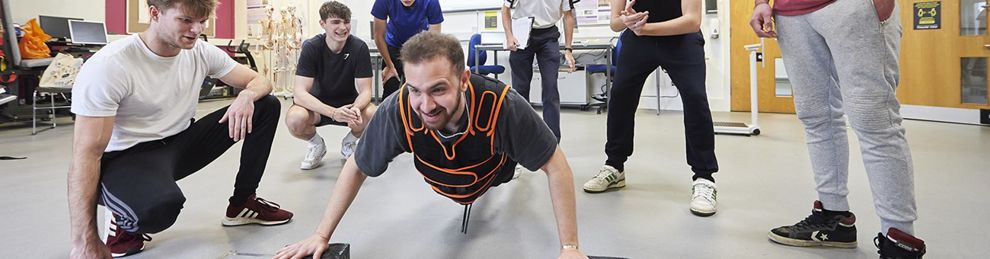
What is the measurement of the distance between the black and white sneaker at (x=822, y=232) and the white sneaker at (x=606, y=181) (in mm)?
704

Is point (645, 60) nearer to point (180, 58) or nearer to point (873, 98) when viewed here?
point (873, 98)

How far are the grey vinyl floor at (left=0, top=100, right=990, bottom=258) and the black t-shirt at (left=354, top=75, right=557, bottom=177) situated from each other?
0.34m

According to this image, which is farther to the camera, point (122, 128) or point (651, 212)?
point (651, 212)

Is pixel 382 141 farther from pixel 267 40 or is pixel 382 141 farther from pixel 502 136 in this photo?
pixel 267 40

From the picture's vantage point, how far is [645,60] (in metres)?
1.92

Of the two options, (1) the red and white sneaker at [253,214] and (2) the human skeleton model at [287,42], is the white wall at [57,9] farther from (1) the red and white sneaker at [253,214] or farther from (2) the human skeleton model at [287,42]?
(1) the red and white sneaker at [253,214]

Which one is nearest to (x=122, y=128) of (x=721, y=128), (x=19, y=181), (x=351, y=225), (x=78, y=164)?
(x=78, y=164)

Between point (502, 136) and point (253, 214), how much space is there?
972 mm

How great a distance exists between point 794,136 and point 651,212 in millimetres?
2327

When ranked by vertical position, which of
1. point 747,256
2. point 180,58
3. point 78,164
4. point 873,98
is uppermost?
point 180,58

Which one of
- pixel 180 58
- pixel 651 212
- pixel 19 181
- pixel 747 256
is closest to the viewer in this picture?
pixel 747 256

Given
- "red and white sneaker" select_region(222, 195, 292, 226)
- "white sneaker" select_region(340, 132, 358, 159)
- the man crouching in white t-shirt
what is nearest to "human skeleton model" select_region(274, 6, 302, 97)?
"white sneaker" select_region(340, 132, 358, 159)

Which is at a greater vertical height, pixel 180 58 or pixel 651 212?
pixel 180 58

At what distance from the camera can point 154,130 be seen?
154 cm
